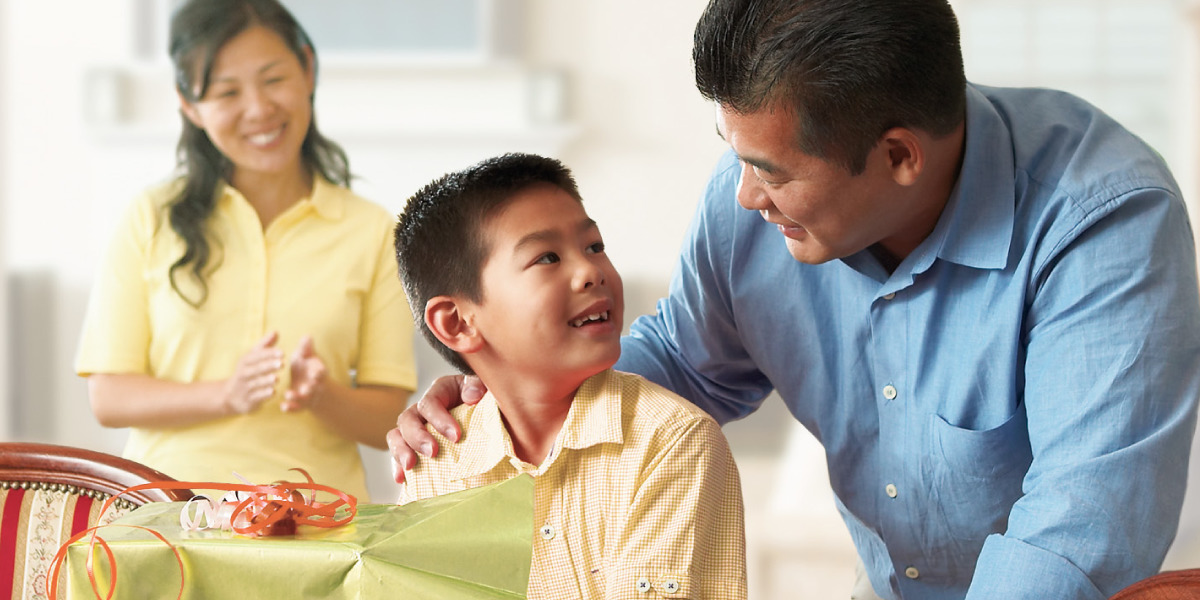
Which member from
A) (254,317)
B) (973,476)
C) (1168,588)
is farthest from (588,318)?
(254,317)

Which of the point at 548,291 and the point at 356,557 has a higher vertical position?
the point at 548,291

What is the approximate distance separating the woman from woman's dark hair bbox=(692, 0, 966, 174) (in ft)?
2.88

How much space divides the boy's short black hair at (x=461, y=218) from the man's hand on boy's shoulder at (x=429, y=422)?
0.16 ft

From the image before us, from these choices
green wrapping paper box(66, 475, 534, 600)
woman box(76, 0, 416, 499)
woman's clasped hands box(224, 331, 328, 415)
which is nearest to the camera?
green wrapping paper box(66, 475, 534, 600)

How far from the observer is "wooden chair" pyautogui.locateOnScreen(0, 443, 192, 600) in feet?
3.70

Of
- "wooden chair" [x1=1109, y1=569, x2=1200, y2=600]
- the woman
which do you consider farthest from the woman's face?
"wooden chair" [x1=1109, y1=569, x2=1200, y2=600]

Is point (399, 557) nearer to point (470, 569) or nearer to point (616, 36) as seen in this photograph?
point (470, 569)

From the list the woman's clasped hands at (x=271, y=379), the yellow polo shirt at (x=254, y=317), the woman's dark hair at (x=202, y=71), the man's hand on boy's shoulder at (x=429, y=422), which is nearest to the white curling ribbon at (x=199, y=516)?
the man's hand on boy's shoulder at (x=429, y=422)

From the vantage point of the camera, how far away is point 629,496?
1057 millimetres

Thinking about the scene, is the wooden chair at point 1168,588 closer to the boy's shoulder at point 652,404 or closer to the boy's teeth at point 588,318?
the boy's shoulder at point 652,404

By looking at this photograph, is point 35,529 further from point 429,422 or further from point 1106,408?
point 1106,408

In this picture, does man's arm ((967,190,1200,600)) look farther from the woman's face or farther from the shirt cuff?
the woman's face

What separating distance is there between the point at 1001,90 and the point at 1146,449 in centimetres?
46

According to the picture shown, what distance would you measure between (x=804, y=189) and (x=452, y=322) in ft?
1.19
